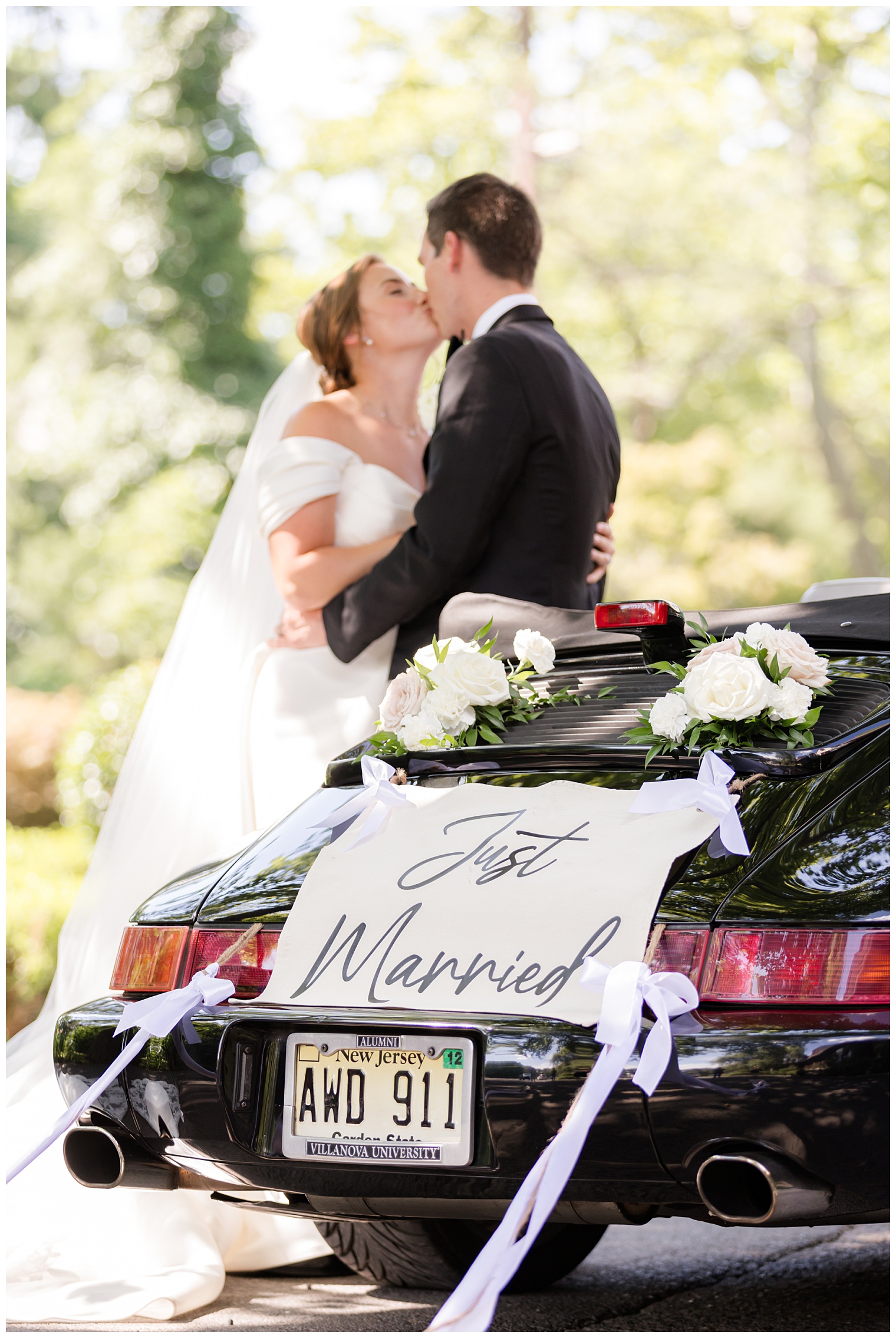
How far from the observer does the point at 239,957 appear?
2.60m

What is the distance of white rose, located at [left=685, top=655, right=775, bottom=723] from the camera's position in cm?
253

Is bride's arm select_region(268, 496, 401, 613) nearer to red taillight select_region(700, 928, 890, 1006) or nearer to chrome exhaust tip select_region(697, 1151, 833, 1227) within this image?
red taillight select_region(700, 928, 890, 1006)

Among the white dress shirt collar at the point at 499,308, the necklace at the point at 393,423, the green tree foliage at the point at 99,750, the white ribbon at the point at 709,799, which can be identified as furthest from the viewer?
the green tree foliage at the point at 99,750

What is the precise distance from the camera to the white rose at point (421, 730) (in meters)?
2.88

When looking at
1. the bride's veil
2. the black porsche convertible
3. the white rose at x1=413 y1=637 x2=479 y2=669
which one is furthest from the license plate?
the bride's veil

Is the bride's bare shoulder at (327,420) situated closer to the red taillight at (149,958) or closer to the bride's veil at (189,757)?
the bride's veil at (189,757)

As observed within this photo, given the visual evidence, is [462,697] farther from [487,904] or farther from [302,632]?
[302,632]

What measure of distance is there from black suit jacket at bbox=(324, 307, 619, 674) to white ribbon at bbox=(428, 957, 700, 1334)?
1.98 m

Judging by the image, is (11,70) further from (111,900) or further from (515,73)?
(111,900)

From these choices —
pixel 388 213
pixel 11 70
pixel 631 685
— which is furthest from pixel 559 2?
pixel 631 685

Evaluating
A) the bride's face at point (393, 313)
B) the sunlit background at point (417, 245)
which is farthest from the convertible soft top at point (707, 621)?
the sunlit background at point (417, 245)

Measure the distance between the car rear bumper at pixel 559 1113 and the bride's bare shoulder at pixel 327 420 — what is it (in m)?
2.59

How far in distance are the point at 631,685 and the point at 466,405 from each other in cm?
137

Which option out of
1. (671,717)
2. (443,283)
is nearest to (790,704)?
(671,717)
